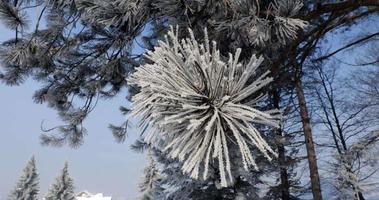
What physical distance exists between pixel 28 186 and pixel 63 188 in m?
3.13

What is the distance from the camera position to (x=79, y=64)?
9.93 ft

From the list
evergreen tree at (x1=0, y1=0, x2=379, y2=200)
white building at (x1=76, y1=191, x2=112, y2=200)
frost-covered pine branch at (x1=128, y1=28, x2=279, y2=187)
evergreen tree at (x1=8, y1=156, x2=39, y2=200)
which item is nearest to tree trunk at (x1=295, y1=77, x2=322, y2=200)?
evergreen tree at (x1=0, y1=0, x2=379, y2=200)

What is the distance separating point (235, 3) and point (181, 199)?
17.7 ft

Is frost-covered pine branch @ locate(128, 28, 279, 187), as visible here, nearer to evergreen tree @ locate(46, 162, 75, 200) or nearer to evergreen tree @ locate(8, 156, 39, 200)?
evergreen tree @ locate(46, 162, 75, 200)

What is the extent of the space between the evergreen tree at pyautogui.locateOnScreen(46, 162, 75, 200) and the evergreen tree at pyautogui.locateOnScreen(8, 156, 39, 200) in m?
1.50

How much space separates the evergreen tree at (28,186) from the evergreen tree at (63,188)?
4.91 ft

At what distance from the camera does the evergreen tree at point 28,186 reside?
92.6ft

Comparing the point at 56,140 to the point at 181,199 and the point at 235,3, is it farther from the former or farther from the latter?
the point at 181,199

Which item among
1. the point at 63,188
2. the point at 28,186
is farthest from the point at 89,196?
the point at 63,188

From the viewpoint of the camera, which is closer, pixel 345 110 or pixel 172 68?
pixel 172 68

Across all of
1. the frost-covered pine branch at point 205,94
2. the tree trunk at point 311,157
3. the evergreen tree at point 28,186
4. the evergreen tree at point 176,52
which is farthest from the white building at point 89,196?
the frost-covered pine branch at point 205,94

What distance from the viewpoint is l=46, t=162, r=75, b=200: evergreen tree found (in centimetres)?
2828

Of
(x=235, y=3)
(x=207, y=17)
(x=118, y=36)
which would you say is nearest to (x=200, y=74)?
(x=235, y=3)

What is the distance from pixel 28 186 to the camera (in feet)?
94.3
